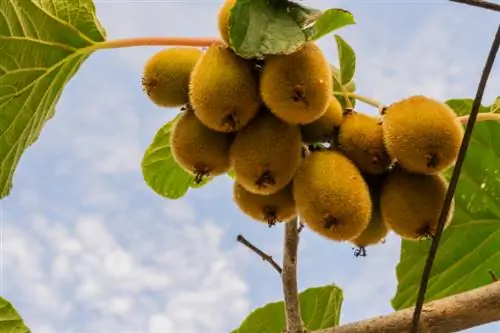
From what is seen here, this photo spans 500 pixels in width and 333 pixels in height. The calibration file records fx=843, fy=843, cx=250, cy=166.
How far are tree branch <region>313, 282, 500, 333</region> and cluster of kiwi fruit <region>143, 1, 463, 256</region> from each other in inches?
6.1

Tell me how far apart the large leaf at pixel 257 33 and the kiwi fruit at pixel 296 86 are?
0.07ft

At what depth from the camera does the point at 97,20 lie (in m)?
1.76

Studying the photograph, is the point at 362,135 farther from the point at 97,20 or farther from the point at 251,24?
the point at 97,20

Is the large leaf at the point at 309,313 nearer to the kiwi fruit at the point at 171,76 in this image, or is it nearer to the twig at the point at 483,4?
the kiwi fruit at the point at 171,76

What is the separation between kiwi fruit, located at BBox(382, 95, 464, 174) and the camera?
4.59 ft

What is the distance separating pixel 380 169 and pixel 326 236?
0.55 ft

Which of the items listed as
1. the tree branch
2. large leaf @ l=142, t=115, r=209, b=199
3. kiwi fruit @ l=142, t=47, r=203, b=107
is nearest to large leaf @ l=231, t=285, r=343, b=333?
large leaf @ l=142, t=115, r=209, b=199

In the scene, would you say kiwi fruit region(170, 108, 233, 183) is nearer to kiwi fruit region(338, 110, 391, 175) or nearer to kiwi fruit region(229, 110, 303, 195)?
kiwi fruit region(229, 110, 303, 195)

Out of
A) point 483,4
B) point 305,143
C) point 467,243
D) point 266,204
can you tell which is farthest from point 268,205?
point 467,243

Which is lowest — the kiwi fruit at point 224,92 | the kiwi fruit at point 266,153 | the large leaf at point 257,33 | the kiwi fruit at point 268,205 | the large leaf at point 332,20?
the kiwi fruit at point 268,205

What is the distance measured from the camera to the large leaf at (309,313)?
7.54ft

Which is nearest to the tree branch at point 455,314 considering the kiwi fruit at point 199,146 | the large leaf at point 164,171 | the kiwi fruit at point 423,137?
the kiwi fruit at point 423,137

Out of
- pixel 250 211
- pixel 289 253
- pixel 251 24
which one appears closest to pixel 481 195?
pixel 289 253

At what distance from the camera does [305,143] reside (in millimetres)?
1511
